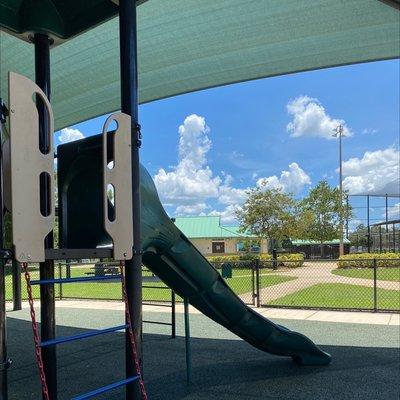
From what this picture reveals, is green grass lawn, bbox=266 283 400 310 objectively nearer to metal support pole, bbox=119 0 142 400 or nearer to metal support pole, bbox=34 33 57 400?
metal support pole, bbox=34 33 57 400

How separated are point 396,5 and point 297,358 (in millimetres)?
4630

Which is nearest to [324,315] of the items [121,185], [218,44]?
[218,44]

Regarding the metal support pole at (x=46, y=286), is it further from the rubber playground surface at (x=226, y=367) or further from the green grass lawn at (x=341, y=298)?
the green grass lawn at (x=341, y=298)

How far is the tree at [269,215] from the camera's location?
3375 cm

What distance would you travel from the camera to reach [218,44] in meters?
7.84

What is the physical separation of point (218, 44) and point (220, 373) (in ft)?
16.4

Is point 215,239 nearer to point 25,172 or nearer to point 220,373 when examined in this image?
point 220,373

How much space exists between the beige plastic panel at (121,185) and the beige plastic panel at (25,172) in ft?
1.72

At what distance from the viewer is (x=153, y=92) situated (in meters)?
9.71

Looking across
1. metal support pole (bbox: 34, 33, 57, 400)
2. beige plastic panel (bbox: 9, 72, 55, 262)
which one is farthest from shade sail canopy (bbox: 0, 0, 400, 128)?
beige plastic panel (bbox: 9, 72, 55, 262)

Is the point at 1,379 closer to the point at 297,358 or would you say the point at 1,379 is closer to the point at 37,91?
the point at 37,91

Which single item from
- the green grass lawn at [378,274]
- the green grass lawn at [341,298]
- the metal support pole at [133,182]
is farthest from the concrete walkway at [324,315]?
the green grass lawn at [378,274]

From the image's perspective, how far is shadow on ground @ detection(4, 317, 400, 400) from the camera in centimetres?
538

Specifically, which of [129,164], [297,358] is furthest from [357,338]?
[129,164]
